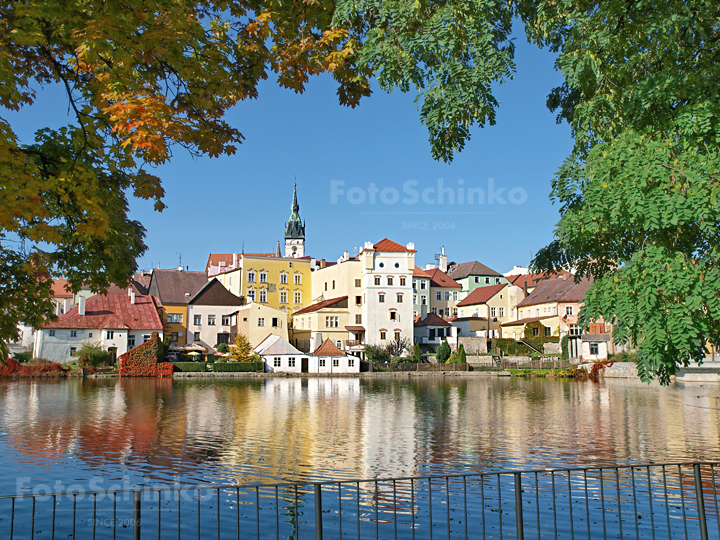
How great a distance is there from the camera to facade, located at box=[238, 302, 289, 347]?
68.4 m

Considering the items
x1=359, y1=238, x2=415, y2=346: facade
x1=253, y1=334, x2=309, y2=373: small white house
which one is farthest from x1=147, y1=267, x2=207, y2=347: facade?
x1=359, y1=238, x2=415, y2=346: facade

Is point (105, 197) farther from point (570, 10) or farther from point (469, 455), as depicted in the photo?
point (469, 455)

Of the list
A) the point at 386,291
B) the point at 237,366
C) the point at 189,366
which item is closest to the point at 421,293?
the point at 386,291

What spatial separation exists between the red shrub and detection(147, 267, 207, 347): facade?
37.4ft

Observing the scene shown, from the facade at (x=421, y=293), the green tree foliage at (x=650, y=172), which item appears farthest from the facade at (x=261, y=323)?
the green tree foliage at (x=650, y=172)

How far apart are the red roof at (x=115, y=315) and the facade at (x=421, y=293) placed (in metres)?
36.4

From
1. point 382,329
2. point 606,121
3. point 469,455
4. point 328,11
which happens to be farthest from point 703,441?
point 382,329

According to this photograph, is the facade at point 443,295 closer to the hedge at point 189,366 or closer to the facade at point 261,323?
the facade at point 261,323

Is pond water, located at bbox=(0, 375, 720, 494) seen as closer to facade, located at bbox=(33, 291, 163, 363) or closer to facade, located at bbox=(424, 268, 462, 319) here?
facade, located at bbox=(33, 291, 163, 363)

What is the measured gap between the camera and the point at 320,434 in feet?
73.2

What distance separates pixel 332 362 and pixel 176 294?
23.8 meters

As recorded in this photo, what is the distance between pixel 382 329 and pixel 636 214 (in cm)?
6488

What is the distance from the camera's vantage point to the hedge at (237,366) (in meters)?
59.3

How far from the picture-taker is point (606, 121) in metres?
9.58
